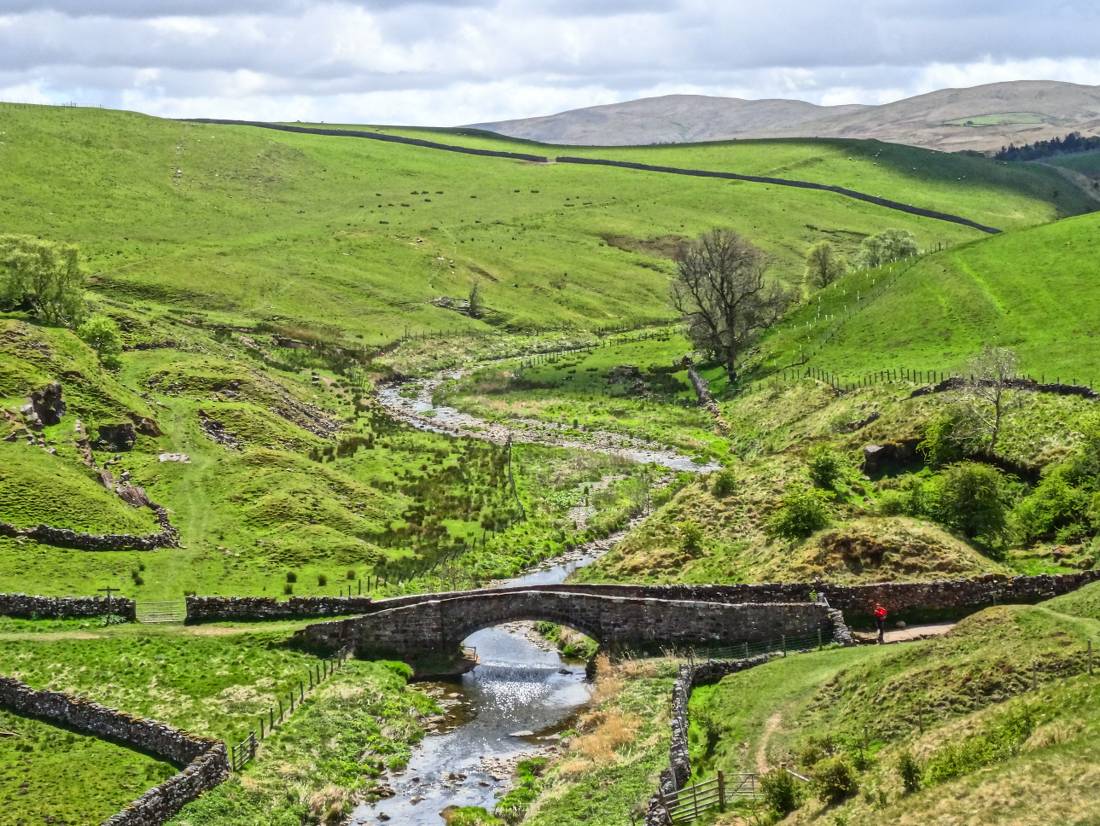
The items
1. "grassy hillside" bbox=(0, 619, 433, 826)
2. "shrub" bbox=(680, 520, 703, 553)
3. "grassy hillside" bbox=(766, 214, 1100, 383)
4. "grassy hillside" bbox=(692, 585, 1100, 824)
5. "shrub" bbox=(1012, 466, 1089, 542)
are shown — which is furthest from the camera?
"grassy hillside" bbox=(766, 214, 1100, 383)

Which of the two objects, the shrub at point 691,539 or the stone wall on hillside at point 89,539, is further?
the shrub at point 691,539

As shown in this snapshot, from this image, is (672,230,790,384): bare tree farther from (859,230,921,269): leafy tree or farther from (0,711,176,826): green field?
(0,711,176,826): green field

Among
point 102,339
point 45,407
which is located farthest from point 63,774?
point 102,339

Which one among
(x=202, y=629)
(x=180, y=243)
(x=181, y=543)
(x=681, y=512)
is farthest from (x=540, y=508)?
(x=180, y=243)

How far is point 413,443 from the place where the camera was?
104 metres

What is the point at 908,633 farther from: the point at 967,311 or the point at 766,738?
the point at 967,311

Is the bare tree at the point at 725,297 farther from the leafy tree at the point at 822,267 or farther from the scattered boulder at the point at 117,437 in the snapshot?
the scattered boulder at the point at 117,437

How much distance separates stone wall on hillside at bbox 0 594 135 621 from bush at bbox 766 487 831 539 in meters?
30.6

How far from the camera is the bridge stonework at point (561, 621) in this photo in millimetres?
55562

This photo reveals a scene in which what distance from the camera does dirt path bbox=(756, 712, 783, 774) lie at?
39688 mm

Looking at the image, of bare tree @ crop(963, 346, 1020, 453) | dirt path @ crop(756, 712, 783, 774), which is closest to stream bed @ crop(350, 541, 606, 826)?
dirt path @ crop(756, 712, 783, 774)

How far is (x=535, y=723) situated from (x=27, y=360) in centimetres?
4815

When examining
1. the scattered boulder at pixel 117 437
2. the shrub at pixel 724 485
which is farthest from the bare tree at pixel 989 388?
the scattered boulder at pixel 117 437

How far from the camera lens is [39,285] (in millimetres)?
108188
